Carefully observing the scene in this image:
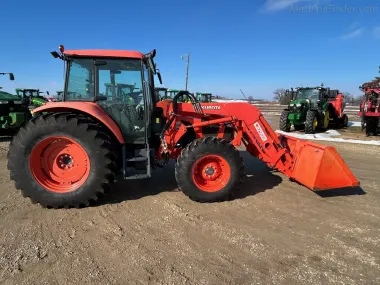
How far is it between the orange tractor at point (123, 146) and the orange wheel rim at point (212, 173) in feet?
0.05

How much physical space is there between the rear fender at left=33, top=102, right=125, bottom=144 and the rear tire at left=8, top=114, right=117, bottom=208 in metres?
0.13

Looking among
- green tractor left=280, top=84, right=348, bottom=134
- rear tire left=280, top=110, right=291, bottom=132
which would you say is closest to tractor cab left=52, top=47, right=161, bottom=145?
Result: green tractor left=280, top=84, right=348, bottom=134

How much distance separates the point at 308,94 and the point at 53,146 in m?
14.2

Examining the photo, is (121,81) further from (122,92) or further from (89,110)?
(89,110)

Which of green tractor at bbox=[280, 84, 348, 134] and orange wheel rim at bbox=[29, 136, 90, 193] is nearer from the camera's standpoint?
orange wheel rim at bbox=[29, 136, 90, 193]

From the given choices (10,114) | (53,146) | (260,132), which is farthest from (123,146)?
(10,114)

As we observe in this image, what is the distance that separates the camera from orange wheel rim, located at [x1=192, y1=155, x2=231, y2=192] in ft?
14.9

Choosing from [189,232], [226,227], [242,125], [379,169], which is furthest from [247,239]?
[379,169]

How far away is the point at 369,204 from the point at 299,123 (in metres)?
10.5

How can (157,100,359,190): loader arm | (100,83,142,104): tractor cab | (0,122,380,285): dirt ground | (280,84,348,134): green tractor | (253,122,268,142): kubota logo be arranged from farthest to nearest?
(280,84,348,134): green tractor → (253,122,268,142): kubota logo → (157,100,359,190): loader arm → (100,83,142,104): tractor cab → (0,122,380,285): dirt ground

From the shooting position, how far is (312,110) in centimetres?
1407

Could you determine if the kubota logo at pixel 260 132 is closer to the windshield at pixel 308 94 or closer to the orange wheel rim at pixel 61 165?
the orange wheel rim at pixel 61 165

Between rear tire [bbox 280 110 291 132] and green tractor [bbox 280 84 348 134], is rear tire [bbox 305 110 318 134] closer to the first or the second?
green tractor [bbox 280 84 348 134]

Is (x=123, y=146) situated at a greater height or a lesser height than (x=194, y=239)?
greater
